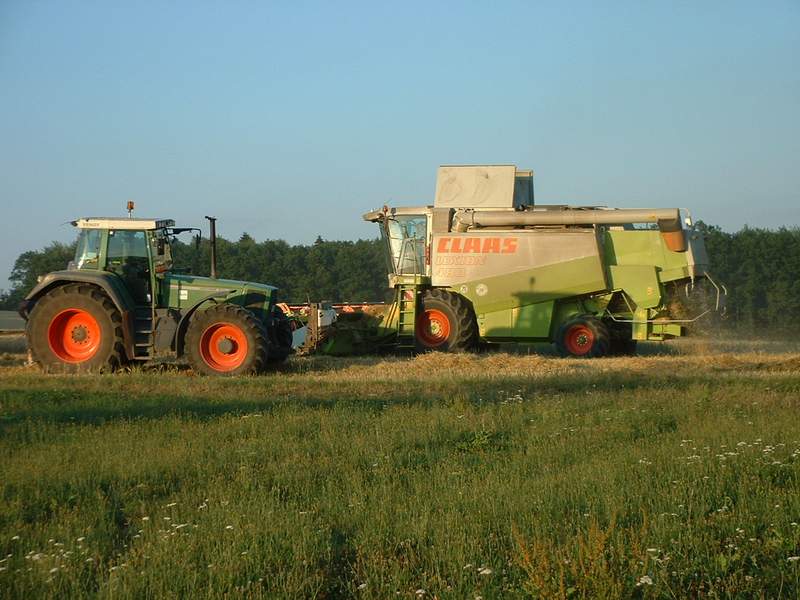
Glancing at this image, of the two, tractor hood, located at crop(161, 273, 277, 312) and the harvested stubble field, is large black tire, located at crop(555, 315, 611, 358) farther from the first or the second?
tractor hood, located at crop(161, 273, 277, 312)

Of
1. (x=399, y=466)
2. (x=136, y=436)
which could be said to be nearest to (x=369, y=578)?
(x=399, y=466)

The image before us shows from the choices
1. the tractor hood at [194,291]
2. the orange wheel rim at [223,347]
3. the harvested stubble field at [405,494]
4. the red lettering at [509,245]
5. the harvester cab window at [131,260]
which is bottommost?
the harvested stubble field at [405,494]

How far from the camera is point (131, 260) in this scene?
14.6m

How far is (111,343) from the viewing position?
14.0m

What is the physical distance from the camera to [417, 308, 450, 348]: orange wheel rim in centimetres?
1811

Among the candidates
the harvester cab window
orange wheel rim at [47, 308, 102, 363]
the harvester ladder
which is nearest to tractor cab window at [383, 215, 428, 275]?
the harvester ladder

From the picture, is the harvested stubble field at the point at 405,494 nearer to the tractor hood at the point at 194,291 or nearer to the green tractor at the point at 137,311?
the green tractor at the point at 137,311

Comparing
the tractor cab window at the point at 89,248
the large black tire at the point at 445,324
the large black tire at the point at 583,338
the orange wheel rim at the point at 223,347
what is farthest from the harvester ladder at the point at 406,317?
the tractor cab window at the point at 89,248

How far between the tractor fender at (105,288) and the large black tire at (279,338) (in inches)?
89.3

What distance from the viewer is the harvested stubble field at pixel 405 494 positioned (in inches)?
179

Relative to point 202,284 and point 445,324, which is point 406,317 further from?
point 202,284

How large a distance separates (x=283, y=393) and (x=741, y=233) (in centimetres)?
3108

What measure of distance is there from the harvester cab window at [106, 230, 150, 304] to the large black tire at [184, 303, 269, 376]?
3.81ft

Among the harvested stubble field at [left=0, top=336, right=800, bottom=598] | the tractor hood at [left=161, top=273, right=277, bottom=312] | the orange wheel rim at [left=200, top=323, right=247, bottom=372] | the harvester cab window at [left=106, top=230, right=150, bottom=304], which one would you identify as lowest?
the harvested stubble field at [left=0, top=336, right=800, bottom=598]
